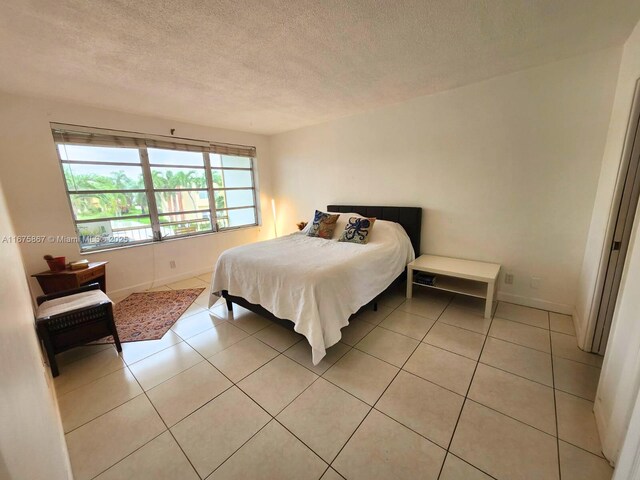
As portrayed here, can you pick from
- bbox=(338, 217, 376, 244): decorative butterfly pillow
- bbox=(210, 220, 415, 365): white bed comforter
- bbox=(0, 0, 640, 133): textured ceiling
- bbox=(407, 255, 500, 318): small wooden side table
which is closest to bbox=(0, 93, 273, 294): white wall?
bbox=(0, 0, 640, 133): textured ceiling

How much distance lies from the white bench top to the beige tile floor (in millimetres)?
454

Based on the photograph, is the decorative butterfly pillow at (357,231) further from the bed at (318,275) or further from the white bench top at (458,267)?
the white bench top at (458,267)

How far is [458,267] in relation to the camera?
2766mm

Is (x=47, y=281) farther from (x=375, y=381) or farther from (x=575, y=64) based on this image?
(x=575, y=64)

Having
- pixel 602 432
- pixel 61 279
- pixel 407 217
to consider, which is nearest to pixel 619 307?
pixel 602 432

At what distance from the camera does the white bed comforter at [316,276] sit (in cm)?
195

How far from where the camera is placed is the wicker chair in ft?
6.16

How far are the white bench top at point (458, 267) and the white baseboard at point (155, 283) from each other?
333cm

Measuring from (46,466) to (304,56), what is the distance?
8.46 ft

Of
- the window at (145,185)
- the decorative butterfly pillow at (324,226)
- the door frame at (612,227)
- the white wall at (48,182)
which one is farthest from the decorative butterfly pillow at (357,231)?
the white wall at (48,182)

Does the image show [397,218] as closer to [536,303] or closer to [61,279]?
[536,303]

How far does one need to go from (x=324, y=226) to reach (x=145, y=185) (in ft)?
8.56

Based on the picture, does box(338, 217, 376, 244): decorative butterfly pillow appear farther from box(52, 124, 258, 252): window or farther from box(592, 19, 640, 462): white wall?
box(52, 124, 258, 252): window

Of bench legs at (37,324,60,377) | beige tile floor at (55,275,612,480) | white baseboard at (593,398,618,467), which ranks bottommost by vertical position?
beige tile floor at (55,275,612,480)
